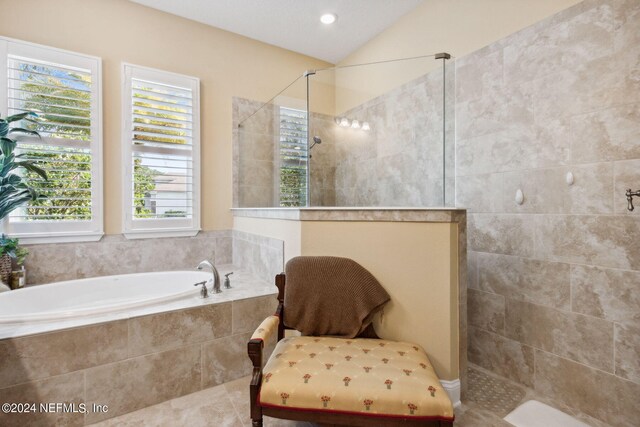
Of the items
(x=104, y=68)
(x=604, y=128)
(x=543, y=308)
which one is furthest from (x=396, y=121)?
(x=104, y=68)

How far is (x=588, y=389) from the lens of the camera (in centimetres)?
170

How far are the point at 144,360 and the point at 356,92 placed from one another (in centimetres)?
253

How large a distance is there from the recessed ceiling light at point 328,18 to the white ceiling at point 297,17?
1.5 inches

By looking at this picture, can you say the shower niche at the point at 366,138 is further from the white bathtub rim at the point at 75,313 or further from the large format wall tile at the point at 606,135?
the white bathtub rim at the point at 75,313

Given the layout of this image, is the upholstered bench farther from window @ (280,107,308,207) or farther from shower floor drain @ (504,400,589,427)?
window @ (280,107,308,207)

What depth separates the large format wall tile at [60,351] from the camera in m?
1.48

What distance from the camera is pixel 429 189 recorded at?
2.16m

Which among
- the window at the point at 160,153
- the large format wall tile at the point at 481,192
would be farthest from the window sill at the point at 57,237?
the large format wall tile at the point at 481,192

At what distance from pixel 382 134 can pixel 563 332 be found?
1.81 metres

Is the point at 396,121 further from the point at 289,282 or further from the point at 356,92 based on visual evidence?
the point at 289,282

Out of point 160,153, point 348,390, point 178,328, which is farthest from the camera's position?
point 160,153

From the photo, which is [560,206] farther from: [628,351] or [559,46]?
[559,46]

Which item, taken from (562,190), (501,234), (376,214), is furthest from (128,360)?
(562,190)

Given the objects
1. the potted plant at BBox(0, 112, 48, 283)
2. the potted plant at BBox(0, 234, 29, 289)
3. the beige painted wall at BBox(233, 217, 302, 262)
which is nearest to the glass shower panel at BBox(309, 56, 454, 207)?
the beige painted wall at BBox(233, 217, 302, 262)
